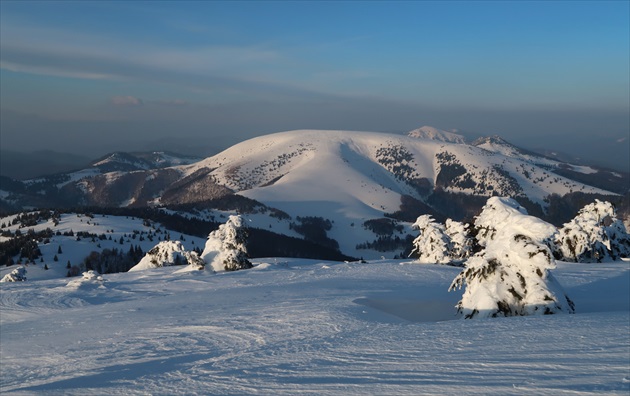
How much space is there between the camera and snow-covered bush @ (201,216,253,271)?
35531 mm

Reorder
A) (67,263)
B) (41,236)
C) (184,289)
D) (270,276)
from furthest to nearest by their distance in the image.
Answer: (41,236) < (67,263) < (270,276) < (184,289)

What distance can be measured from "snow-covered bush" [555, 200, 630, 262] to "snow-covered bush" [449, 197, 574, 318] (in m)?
21.7

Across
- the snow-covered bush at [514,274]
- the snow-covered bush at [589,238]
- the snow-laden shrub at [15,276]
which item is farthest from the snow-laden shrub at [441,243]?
the snow-laden shrub at [15,276]

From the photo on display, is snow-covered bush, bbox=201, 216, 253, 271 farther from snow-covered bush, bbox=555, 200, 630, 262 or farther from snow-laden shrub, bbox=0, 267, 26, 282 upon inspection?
snow-covered bush, bbox=555, 200, 630, 262

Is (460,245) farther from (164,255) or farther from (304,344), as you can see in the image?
(304,344)

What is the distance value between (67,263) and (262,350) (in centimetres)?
11976

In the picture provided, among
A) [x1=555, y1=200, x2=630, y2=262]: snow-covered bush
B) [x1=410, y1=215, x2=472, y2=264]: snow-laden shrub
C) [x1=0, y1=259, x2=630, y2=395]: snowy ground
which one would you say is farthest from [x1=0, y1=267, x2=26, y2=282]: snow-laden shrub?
[x1=555, y1=200, x2=630, y2=262]: snow-covered bush

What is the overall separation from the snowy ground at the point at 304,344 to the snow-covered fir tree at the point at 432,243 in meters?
14.4

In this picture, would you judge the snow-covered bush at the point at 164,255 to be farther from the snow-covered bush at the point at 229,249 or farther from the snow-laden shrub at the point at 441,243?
the snow-laden shrub at the point at 441,243

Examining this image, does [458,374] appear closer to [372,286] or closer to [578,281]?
[372,286]

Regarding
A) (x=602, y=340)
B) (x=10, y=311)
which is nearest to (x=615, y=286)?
(x=602, y=340)

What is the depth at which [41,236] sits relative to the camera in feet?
443

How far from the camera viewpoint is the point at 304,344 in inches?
427

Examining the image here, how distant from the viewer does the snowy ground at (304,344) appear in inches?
293
